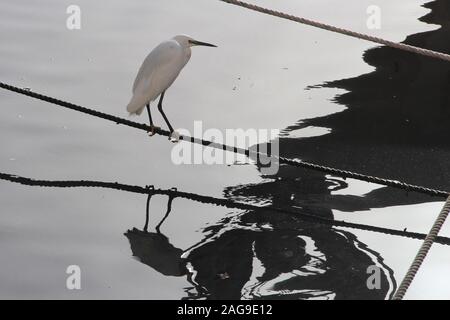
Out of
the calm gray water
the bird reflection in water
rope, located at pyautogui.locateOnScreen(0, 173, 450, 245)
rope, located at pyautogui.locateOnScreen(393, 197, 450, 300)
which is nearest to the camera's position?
rope, located at pyautogui.locateOnScreen(393, 197, 450, 300)

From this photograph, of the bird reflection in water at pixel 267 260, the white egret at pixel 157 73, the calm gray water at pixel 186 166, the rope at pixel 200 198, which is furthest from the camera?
the white egret at pixel 157 73

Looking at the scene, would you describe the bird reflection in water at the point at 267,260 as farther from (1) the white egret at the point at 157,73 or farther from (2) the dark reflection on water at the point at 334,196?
(1) the white egret at the point at 157,73

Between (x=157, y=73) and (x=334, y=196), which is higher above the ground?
(x=157, y=73)

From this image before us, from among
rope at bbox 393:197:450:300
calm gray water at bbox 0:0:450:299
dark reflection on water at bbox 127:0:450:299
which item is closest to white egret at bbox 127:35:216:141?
calm gray water at bbox 0:0:450:299

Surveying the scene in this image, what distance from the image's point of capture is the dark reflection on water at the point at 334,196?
422 cm

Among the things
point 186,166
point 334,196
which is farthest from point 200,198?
point 334,196

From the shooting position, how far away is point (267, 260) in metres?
4.39

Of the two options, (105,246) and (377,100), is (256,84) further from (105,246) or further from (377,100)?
(105,246)

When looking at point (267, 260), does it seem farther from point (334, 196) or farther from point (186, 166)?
point (186, 166)

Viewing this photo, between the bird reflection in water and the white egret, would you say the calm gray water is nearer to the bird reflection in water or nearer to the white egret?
the bird reflection in water

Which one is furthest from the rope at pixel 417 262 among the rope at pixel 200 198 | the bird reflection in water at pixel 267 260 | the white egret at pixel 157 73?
the white egret at pixel 157 73

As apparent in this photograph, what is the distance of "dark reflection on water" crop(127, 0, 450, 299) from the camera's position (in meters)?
4.22

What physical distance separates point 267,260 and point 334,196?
2.62 ft
